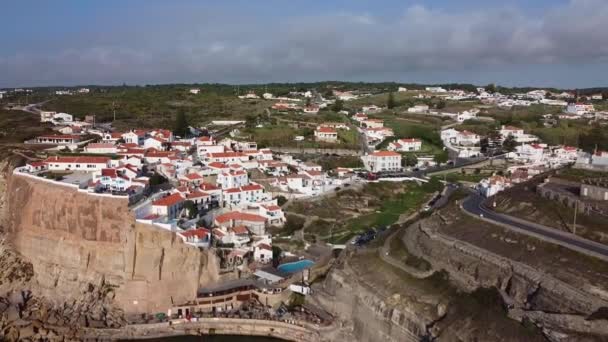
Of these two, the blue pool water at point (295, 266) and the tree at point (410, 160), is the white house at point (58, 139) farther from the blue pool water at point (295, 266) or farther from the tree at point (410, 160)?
the tree at point (410, 160)

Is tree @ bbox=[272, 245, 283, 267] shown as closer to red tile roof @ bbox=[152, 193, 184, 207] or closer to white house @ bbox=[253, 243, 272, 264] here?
white house @ bbox=[253, 243, 272, 264]

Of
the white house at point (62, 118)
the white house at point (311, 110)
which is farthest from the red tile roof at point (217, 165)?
the white house at point (311, 110)

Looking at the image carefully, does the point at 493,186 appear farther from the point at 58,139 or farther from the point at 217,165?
the point at 58,139

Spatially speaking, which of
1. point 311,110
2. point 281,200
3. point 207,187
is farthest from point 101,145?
point 311,110

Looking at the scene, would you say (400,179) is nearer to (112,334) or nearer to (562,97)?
(112,334)

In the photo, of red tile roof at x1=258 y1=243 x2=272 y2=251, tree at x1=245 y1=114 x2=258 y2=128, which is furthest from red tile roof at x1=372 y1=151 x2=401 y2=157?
red tile roof at x1=258 y1=243 x2=272 y2=251
